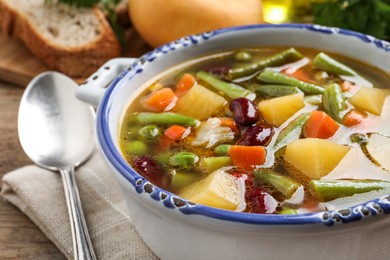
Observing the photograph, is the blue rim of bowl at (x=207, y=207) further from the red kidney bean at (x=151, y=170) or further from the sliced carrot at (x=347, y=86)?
the sliced carrot at (x=347, y=86)

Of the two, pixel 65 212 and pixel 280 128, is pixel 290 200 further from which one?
pixel 65 212

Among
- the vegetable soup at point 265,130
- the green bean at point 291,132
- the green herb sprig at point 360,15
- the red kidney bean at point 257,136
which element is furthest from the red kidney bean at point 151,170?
the green herb sprig at point 360,15

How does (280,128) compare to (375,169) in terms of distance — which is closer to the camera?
(375,169)

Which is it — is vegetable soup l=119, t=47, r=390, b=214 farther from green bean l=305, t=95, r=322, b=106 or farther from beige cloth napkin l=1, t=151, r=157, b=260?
beige cloth napkin l=1, t=151, r=157, b=260

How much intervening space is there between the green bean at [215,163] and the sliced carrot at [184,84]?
598 mm

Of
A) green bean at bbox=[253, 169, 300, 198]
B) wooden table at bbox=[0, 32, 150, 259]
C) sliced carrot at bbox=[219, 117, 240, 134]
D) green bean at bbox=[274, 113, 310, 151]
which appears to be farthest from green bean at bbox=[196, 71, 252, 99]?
wooden table at bbox=[0, 32, 150, 259]

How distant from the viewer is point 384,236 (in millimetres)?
2230

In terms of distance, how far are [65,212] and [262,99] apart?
40.2 inches

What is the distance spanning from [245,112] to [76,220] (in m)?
0.86

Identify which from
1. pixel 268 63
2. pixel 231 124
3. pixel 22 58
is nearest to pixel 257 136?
pixel 231 124

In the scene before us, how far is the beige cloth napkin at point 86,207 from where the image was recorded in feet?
8.87

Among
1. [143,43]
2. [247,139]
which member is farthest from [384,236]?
[143,43]

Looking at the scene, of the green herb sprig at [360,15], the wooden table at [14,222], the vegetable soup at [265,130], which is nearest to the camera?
the vegetable soup at [265,130]

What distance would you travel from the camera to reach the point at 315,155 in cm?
244
